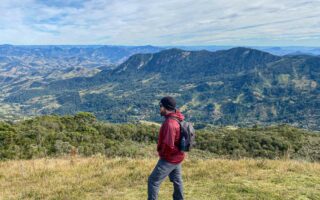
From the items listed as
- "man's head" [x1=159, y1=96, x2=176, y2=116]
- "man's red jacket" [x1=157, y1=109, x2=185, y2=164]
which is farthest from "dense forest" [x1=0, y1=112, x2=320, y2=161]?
"man's head" [x1=159, y1=96, x2=176, y2=116]

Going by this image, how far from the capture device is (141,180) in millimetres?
12109

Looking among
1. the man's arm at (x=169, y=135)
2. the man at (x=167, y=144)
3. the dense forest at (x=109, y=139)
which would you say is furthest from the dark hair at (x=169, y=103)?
the dense forest at (x=109, y=139)

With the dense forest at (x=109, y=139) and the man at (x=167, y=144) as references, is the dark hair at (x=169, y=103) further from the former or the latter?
the dense forest at (x=109, y=139)

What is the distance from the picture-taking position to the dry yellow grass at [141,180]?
10.4 metres

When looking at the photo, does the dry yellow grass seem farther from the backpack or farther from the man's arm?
the man's arm

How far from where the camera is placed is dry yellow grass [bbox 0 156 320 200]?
1039cm

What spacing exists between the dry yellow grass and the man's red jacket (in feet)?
7.77

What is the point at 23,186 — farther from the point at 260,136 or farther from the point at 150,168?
the point at 260,136

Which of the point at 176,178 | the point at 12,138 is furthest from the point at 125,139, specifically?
the point at 176,178

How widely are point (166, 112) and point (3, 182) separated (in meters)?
8.01

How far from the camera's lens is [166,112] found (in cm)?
817

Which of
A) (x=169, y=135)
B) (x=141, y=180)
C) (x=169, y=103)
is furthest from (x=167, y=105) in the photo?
(x=141, y=180)

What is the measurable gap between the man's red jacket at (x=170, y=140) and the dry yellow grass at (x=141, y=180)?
2368 mm

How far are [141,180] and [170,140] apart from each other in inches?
188
